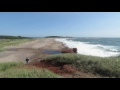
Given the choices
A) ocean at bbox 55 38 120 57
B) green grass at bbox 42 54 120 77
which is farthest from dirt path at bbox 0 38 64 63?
green grass at bbox 42 54 120 77

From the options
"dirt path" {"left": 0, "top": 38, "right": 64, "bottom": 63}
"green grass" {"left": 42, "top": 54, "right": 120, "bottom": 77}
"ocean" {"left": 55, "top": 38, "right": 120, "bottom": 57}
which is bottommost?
"ocean" {"left": 55, "top": 38, "right": 120, "bottom": 57}

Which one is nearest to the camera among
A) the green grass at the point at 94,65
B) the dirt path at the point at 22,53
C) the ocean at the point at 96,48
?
the green grass at the point at 94,65

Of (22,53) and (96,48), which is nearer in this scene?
(22,53)

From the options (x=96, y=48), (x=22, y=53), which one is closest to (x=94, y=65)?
(x=22, y=53)

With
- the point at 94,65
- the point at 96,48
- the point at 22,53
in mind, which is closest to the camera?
the point at 94,65

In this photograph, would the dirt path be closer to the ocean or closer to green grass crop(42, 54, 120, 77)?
the ocean

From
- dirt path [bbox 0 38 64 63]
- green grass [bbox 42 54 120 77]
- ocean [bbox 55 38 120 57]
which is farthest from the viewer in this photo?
ocean [bbox 55 38 120 57]

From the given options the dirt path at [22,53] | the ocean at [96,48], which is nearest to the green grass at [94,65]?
the dirt path at [22,53]

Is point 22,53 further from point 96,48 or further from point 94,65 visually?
point 96,48

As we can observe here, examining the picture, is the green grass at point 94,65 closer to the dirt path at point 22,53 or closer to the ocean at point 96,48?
the dirt path at point 22,53
